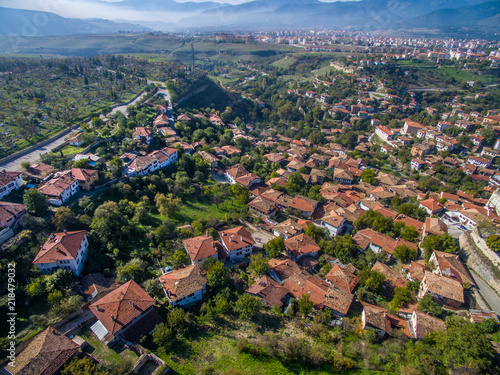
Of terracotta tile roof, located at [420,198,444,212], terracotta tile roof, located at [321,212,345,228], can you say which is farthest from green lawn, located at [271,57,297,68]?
terracotta tile roof, located at [321,212,345,228]

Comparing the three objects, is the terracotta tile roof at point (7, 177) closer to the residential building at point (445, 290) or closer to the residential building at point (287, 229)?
the residential building at point (287, 229)

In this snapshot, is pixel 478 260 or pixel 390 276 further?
pixel 478 260

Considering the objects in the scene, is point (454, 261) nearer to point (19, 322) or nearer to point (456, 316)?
point (456, 316)

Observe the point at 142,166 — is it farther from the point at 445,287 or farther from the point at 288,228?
the point at 445,287

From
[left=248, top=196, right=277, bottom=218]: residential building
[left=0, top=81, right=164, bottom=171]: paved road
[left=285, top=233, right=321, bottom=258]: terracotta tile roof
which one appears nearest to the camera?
[left=285, top=233, right=321, bottom=258]: terracotta tile roof

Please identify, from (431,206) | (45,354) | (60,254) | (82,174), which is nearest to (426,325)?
(431,206)

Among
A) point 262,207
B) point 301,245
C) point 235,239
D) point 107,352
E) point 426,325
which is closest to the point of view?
point 107,352

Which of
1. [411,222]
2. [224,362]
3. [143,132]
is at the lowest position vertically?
[224,362]

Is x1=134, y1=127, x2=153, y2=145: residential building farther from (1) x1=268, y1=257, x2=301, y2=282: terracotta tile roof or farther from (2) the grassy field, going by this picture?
(2) the grassy field
